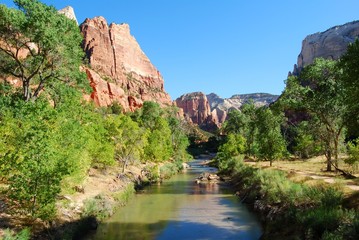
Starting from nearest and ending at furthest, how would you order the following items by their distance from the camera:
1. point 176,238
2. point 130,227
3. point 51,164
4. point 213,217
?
point 51,164
point 176,238
point 130,227
point 213,217

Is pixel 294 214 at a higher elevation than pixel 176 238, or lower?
higher

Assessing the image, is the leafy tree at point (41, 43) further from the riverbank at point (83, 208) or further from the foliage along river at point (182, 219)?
the foliage along river at point (182, 219)

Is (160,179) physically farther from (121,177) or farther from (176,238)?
(176,238)

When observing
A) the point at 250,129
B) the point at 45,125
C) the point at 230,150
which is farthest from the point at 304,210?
the point at 250,129

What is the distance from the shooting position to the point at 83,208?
2427cm

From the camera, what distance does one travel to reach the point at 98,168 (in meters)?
43.5

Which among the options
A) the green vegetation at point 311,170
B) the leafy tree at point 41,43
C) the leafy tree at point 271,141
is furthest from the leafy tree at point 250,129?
the leafy tree at point 41,43

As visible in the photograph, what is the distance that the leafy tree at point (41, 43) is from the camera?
2761 centimetres

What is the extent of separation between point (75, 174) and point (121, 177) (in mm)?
20542

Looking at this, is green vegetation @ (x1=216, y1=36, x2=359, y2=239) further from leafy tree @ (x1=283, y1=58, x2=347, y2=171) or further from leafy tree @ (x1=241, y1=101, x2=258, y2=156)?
leafy tree @ (x1=241, y1=101, x2=258, y2=156)

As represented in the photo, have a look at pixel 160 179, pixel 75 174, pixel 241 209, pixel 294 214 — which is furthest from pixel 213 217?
pixel 160 179

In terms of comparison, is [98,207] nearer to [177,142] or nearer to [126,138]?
[126,138]

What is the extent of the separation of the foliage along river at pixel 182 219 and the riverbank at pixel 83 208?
106cm

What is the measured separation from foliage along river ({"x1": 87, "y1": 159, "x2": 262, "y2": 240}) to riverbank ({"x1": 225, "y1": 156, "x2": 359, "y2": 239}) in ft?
6.22
